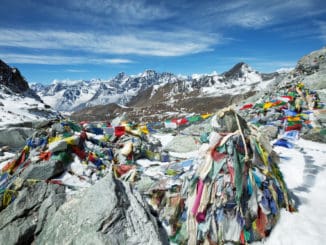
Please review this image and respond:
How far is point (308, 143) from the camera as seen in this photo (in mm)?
11875

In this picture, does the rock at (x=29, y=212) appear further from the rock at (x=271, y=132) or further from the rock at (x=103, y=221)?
the rock at (x=271, y=132)

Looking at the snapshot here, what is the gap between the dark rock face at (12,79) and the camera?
48.6m

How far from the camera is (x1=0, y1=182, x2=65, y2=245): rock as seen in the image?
5.55 metres

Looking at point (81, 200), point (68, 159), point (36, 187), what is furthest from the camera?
point (68, 159)

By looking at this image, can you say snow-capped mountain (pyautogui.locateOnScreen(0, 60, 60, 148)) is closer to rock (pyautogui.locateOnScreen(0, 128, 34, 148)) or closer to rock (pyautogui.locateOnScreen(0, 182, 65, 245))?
rock (pyautogui.locateOnScreen(0, 128, 34, 148))

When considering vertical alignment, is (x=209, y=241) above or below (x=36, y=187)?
below

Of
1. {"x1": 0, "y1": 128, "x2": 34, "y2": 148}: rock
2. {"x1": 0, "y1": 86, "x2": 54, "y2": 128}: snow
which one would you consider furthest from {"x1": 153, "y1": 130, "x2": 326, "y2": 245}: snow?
{"x1": 0, "y1": 86, "x2": 54, "y2": 128}: snow

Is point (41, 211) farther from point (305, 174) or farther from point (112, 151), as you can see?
point (305, 174)

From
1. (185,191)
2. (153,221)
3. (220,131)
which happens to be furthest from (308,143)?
(153,221)

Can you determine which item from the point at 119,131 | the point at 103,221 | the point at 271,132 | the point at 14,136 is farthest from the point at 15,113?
the point at 271,132

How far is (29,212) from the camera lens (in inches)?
243

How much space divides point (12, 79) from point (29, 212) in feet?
190

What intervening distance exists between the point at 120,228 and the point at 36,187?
3665 mm

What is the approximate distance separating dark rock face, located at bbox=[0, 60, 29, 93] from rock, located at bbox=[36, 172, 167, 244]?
5291cm
